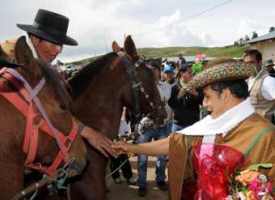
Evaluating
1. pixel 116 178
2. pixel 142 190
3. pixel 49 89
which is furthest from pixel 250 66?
pixel 116 178

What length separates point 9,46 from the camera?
2.63m

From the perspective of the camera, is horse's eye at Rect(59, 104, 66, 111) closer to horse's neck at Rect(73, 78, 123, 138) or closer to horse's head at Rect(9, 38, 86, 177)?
horse's head at Rect(9, 38, 86, 177)

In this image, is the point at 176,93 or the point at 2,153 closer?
the point at 2,153

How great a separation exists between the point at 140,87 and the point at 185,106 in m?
2.99

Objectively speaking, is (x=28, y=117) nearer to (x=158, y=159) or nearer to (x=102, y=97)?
(x=102, y=97)

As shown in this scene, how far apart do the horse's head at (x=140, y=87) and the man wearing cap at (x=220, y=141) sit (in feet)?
5.65

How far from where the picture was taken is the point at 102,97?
4.49 meters

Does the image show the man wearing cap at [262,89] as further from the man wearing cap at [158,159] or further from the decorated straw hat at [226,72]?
the decorated straw hat at [226,72]

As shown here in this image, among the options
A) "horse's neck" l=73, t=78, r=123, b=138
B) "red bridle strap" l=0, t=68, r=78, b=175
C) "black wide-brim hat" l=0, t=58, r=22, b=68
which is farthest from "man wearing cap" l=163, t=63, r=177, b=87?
"black wide-brim hat" l=0, t=58, r=22, b=68

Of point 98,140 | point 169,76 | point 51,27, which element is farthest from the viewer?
point 169,76

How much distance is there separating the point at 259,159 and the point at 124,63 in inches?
92.3

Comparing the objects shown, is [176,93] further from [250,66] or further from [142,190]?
[250,66]

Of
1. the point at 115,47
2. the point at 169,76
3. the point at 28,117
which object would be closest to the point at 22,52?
the point at 28,117

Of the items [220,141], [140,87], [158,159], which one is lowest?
[158,159]
